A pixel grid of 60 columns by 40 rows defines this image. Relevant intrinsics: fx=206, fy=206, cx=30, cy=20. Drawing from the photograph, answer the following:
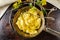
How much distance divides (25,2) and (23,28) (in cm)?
14

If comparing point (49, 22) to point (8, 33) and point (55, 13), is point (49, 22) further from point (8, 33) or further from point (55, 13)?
point (8, 33)

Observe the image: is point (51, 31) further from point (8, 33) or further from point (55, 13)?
point (8, 33)

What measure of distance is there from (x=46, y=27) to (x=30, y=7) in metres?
0.12

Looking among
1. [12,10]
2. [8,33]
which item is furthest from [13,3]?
[8,33]

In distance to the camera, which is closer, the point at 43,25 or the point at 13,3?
the point at 43,25

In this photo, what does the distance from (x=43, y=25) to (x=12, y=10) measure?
18 centimetres

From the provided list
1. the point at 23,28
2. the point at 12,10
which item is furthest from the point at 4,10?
the point at 23,28

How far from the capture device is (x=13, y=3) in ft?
3.46

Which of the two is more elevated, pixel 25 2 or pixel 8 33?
pixel 25 2

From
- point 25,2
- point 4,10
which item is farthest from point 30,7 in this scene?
point 4,10

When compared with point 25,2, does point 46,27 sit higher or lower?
lower

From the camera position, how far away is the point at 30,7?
1.00m

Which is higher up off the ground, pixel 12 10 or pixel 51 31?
pixel 12 10

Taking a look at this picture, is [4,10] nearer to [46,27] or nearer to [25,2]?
[25,2]
